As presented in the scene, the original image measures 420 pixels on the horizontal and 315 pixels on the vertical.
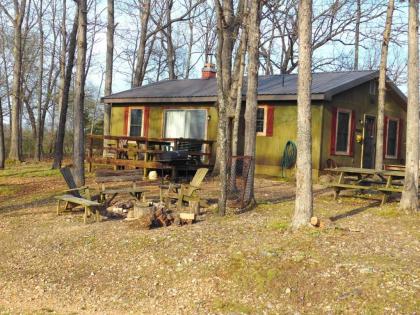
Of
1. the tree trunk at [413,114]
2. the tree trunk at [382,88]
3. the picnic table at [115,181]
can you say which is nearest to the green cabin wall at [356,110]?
the tree trunk at [382,88]

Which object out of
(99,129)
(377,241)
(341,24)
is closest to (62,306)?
(377,241)

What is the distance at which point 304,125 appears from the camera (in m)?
7.39

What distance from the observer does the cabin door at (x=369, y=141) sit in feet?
56.5

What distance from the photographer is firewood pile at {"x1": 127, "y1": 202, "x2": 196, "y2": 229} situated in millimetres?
8203

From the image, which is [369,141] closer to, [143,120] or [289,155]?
[289,155]

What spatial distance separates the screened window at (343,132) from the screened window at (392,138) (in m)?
2.93

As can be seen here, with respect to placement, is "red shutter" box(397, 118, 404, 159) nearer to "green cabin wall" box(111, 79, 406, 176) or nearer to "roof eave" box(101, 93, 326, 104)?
"green cabin wall" box(111, 79, 406, 176)

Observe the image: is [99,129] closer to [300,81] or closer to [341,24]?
[341,24]

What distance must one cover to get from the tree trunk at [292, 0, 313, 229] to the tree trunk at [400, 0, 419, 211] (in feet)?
8.79

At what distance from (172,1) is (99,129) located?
11867 millimetres

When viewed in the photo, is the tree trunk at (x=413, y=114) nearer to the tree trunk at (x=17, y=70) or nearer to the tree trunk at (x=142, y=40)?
the tree trunk at (x=17, y=70)

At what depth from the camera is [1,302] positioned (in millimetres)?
5625

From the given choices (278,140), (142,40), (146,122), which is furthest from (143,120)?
(142,40)

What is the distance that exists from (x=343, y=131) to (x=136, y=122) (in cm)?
794
